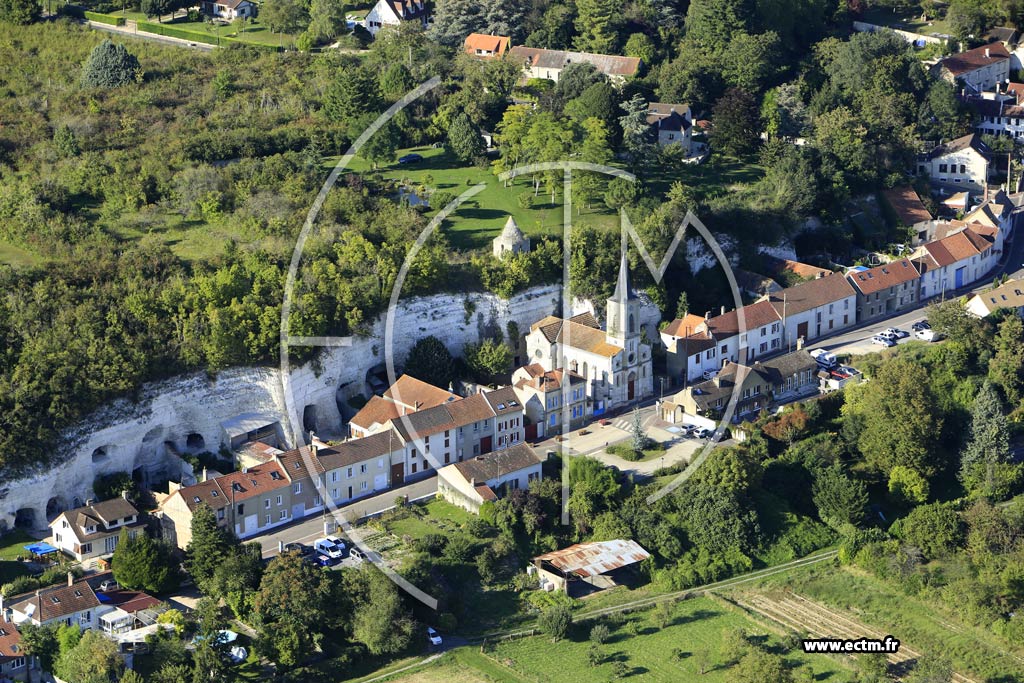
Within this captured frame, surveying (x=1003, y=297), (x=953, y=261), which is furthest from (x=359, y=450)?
(x=953, y=261)

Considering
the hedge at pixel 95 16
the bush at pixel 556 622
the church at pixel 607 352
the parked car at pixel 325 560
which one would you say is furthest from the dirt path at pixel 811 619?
the hedge at pixel 95 16

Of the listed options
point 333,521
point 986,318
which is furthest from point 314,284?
point 986,318

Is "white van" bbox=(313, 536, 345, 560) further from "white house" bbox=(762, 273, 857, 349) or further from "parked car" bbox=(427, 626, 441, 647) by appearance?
"white house" bbox=(762, 273, 857, 349)

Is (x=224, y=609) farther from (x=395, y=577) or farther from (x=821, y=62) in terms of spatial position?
(x=821, y=62)

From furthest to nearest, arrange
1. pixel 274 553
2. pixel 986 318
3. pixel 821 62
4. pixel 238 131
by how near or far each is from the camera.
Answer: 1. pixel 821 62
2. pixel 238 131
3. pixel 986 318
4. pixel 274 553

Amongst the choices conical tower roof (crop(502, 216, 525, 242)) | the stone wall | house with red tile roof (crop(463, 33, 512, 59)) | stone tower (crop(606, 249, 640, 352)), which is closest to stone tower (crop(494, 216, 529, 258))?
conical tower roof (crop(502, 216, 525, 242))

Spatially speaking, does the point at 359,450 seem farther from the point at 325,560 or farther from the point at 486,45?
the point at 486,45

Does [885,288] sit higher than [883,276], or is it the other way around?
[883,276]

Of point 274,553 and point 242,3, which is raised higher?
point 242,3
